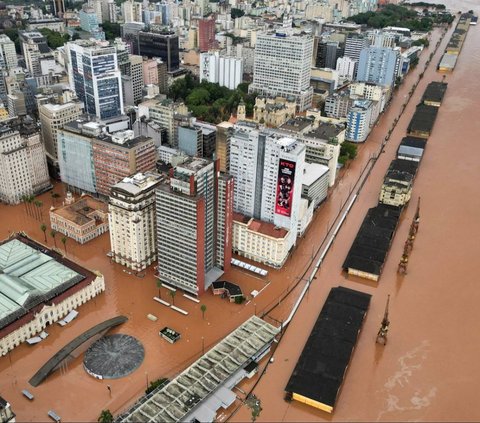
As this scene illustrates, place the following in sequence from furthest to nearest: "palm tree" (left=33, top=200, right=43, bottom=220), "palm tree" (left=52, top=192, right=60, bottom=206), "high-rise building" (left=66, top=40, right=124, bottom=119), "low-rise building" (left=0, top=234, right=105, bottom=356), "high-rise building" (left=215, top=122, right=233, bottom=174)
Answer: "high-rise building" (left=66, top=40, right=124, bottom=119)
"high-rise building" (left=215, top=122, right=233, bottom=174)
"palm tree" (left=52, top=192, right=60, bottom=206)
"palm tree" (left=33, top=200, right=43, bottom=220)
"low-rise building" (left=0, top=234, right=105, bottom=356)

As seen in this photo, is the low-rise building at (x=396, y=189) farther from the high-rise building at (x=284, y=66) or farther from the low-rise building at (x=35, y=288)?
the low-rise building at (x=35, y=288)

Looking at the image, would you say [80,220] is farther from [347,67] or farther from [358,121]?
[347,67]

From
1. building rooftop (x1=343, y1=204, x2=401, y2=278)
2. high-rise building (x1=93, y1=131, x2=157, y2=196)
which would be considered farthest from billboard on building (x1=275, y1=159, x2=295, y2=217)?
high-rise building (x1=93, y1=131, x2=157, y2=196)

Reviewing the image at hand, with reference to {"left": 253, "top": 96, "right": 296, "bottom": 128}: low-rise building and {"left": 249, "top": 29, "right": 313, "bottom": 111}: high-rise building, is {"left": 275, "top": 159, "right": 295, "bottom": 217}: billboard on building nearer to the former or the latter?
{"left": 253, "top": 96, "right": 296, "bottom": 128}: low-rise building

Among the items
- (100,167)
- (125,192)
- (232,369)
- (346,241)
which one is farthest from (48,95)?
(232,369)

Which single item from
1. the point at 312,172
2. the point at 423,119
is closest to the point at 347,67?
the point at 423,119

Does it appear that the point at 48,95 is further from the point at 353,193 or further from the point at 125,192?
the point at 353,193

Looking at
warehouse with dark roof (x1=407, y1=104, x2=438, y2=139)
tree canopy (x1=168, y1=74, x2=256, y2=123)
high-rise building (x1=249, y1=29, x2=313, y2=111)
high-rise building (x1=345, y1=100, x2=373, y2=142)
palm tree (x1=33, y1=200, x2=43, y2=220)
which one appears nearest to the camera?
palm tree (x1=33, y1=200, x2=43, y2=220)
